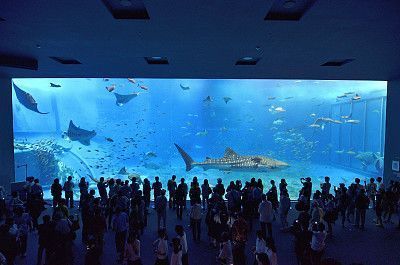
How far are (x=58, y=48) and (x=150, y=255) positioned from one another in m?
6.19

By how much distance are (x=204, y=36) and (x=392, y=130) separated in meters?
10.5

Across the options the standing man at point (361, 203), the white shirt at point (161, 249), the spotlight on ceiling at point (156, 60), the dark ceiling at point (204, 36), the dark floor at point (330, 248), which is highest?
the spotlight on ceiling at point (156, 60)

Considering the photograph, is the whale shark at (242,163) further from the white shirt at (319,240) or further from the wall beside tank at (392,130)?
the white shirt at (319,240)

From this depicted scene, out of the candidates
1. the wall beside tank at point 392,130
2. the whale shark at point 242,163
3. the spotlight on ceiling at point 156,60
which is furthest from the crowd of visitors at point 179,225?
the whale shark at point 242,163

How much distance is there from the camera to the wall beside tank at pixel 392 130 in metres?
11.2

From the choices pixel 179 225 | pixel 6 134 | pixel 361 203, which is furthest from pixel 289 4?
pixel 6 134

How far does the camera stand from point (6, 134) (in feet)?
36.7

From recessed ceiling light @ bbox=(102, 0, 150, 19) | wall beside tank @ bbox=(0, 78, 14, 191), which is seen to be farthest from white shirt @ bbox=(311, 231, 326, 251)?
wall beside tank @ bbox=(0, 78, 14, 191)

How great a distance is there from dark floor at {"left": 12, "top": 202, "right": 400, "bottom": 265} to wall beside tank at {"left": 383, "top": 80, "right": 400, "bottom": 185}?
4170 mm

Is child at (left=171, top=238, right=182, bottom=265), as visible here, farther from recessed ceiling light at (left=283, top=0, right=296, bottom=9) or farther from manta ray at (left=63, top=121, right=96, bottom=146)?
manta ray at (left=63, top=121, right=96, bottom=146)

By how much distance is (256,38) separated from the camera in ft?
20.4

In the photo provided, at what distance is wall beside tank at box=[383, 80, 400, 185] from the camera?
11188 mm

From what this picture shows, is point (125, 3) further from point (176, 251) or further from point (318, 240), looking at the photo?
point (318, 240)

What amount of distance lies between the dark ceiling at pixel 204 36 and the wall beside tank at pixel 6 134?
172 cm
